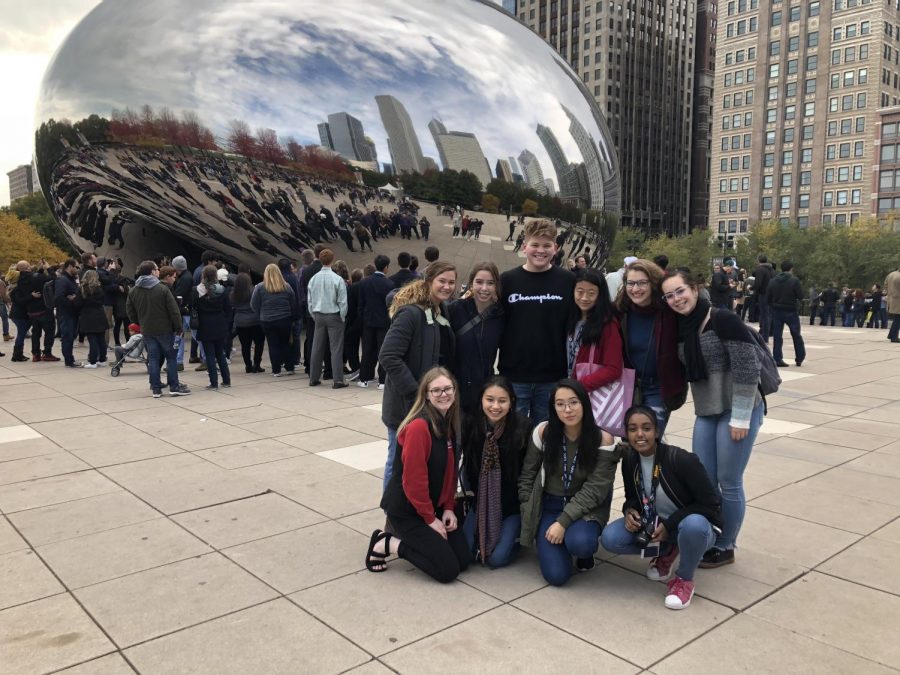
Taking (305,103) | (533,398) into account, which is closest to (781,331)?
(305,103)

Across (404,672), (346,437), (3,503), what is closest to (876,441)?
(346,437)

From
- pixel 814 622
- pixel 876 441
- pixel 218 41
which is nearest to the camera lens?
pixel 814 622

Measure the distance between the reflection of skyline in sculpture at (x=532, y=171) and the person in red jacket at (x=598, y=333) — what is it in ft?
23.0

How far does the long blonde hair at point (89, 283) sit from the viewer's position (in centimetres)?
1091

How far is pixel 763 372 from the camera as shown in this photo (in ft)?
11.9

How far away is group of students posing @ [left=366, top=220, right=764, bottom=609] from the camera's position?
139 inches

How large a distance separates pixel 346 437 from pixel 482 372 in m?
2.69

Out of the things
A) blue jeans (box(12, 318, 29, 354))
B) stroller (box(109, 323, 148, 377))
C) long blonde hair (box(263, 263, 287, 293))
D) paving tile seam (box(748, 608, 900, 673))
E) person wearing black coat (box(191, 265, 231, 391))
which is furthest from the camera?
blue jeans (box(12, 318, 29, 354))

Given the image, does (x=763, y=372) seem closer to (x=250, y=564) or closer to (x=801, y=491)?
(x=801, y=491)

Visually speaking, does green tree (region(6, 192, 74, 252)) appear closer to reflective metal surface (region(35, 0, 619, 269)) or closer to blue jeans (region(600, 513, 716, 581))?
reflective metal surface (region(35, 0, 619, 269))

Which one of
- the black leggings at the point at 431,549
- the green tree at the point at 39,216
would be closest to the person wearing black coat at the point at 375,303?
the black leggings at the point at 431,549

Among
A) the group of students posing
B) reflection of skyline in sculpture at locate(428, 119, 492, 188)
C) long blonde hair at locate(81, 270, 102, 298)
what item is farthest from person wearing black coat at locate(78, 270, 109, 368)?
the group of students posing

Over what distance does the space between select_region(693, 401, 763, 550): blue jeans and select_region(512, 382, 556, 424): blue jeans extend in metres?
0.87

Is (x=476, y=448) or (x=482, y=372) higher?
(x=482, y=372)
